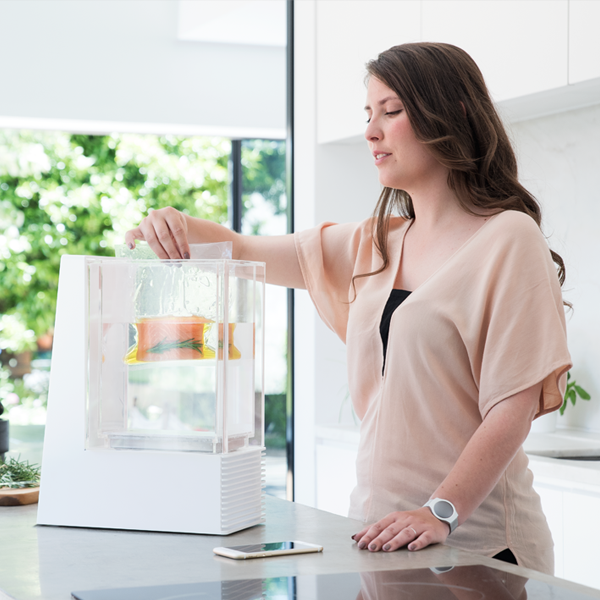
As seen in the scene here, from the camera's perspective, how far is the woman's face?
1.35 metres

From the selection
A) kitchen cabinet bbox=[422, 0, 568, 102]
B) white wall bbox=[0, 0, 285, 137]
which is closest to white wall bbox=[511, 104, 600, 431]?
kitchen cabinet bbox=[422, 0, 568, 102]

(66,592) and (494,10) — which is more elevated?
(494,10)

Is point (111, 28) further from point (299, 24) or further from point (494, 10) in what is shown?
point (494, 10)

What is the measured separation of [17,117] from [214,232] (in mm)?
3189

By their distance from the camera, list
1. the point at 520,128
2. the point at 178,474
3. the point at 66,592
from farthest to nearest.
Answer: the point at 520,128 < the point at 178,474 < the point at 66,592

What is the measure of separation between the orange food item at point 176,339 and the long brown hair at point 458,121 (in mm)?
467

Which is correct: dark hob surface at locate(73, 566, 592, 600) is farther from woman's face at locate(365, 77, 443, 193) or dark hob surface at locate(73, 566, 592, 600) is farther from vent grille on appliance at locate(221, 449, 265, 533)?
woman's face at locate(365, 77, 443, 193)

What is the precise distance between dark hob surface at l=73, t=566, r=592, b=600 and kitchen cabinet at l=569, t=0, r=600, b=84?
1574 mm

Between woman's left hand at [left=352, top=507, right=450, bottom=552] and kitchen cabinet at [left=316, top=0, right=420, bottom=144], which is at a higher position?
kitchen cabinet at [left=316, top=0, right=420, bottom=144]

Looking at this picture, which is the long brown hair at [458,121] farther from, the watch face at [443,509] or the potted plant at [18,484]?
the potted plant at [18,484]

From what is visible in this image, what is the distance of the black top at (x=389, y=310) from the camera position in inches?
53.4

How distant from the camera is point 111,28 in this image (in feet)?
14.8

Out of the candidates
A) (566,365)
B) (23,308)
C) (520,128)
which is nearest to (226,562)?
(566,365)

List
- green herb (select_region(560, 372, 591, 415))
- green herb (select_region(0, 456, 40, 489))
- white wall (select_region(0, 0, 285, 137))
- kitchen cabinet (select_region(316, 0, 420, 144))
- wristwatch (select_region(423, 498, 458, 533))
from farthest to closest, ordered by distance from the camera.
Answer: white wall (select_region(0, 0, 285, 137)) → kitchen cabinet (select_region(316, 0, 420, 144)) → green herb (select_region(560, 372, 591, 415)) → green herb (select_region(0, 456, 40, 489)) → wristwatch (select_region(423, 498, 458, 533))
